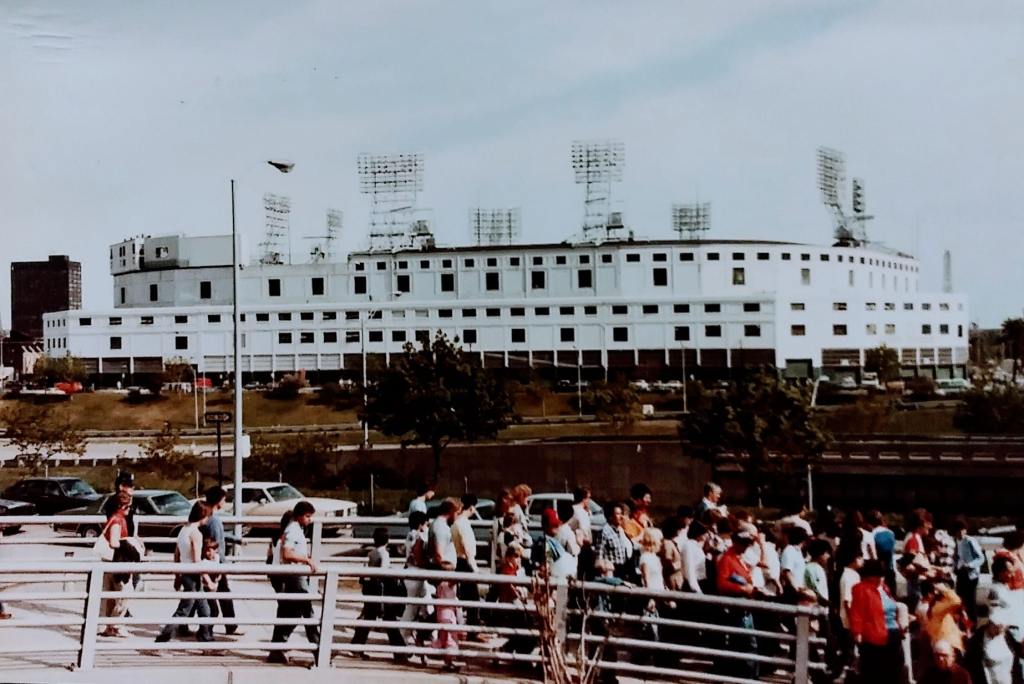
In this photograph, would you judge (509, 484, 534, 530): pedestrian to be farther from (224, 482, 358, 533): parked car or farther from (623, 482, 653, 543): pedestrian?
(224, 482, 358, 533): parked car

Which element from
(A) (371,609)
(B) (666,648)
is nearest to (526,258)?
(A) (371,609)

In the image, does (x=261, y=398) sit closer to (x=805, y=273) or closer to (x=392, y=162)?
(x=392, y=162)

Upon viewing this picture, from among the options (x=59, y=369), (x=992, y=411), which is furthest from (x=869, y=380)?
(x=59, y=369)

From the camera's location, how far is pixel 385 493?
17.0 metres

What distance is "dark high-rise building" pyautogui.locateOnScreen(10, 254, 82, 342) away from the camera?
650 inches

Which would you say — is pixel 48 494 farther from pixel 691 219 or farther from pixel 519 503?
pixel 519 503

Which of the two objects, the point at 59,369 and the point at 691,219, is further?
the point at 59,369

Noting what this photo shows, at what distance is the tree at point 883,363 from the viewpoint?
16984 millimetres

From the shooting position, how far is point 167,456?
17.3 metres

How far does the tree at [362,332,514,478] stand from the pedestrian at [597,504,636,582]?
9617 mm

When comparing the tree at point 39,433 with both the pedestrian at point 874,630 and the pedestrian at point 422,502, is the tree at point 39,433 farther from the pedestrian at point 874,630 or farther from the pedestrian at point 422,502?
the pedestrian at point 874,630

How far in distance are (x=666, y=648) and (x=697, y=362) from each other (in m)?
11.4

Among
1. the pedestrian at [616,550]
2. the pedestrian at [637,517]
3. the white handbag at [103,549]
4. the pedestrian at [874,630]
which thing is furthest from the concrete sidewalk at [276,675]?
the pedestrian at [874,630]

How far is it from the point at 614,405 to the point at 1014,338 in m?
6.09
